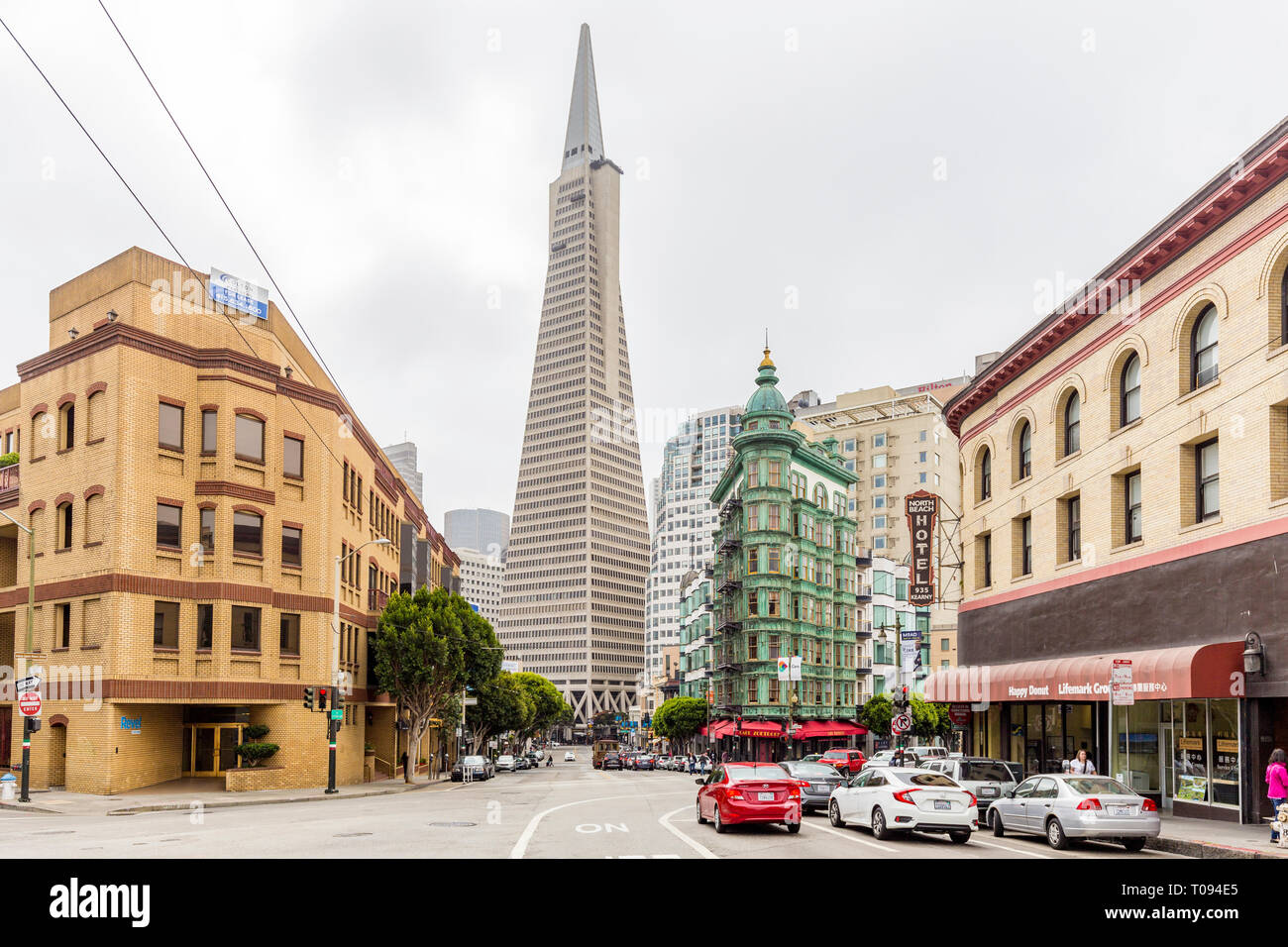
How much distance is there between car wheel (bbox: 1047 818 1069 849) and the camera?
1997 centimetres

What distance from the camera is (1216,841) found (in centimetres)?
1944

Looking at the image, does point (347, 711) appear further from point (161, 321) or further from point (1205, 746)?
point (1205, 746)

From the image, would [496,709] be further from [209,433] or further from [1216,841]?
[1216,841]

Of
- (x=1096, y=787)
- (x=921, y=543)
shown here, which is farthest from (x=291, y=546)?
(x=1096, y=787)

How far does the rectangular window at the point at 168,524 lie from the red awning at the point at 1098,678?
2830 cm

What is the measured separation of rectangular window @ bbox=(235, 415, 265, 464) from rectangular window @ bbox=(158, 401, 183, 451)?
1.97m

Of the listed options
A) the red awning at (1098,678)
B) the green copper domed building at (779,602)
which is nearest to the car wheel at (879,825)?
the red awning at (1098,678)

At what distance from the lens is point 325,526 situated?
44.4 m

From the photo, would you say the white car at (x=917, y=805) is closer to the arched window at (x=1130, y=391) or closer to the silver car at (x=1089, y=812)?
the silver car at (x=1089, y=812)

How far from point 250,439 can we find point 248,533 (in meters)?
3.54

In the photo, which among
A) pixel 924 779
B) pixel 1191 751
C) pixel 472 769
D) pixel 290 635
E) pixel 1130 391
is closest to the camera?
pixel 924 779

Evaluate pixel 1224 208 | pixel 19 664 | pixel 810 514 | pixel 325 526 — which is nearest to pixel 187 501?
pixel 325 526

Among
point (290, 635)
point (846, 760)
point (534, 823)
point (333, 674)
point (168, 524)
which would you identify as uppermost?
point (168, 524)

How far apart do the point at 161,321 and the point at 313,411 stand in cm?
669
